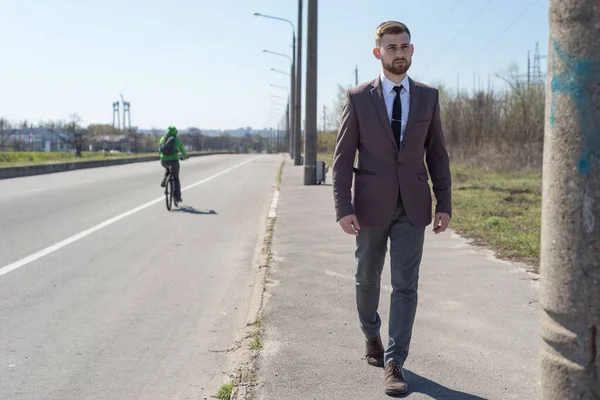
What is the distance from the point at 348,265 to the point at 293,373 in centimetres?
384

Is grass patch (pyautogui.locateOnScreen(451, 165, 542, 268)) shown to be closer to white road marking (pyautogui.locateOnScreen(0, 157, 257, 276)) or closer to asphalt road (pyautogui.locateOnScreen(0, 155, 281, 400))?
asphalt road (pyautogui.locateOnScreen(0, 155, 281, 400))

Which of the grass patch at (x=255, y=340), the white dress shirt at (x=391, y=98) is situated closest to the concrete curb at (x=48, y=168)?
the grass patch at (x=255, y=340)

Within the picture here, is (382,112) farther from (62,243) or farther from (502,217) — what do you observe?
(502,217)

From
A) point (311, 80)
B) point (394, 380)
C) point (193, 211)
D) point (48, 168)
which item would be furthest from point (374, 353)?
point (48, 168)

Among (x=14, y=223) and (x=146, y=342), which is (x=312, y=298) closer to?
(x=146, y=342)

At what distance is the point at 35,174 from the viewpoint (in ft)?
101

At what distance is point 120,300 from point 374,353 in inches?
127

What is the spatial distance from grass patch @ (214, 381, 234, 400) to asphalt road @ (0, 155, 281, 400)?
4.6 inches

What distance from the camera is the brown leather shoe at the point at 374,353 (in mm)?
4574

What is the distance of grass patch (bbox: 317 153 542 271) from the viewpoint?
30.5ft

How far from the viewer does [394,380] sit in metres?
4.07

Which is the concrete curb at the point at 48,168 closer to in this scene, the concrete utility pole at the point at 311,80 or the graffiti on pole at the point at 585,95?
the concrete utility pole at the point at 311,80

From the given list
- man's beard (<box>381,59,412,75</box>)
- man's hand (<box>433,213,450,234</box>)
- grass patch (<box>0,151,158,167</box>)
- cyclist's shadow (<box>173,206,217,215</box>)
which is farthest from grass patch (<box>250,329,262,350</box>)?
grass patch (<box>0,151,158,167</box>)

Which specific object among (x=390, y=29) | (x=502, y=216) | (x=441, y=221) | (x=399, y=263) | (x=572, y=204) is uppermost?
(x=390, y=29)
